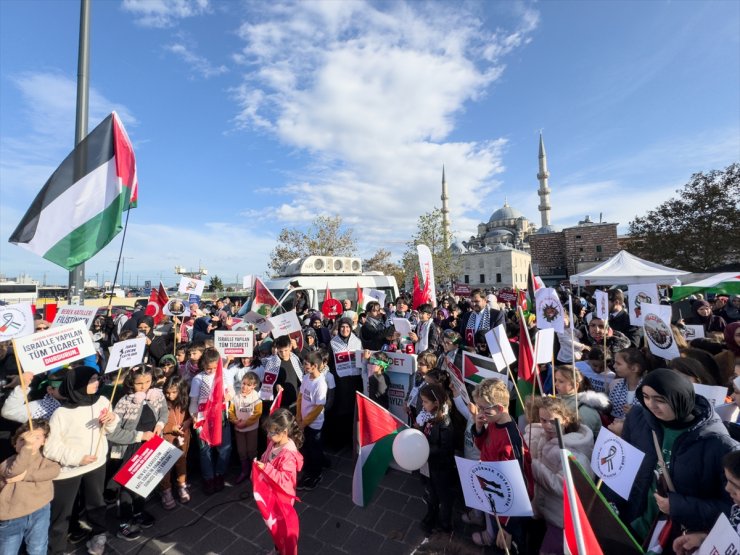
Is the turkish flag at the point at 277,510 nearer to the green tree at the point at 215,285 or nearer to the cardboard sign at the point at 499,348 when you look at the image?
the cardboard sign at the point at 499,348

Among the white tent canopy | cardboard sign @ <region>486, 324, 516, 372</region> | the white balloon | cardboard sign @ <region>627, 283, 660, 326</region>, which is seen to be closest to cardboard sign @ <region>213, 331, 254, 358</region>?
the white balloon

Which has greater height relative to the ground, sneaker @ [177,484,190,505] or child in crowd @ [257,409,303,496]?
child in crowd @ [257,409,303,496]

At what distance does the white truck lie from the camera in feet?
32.5

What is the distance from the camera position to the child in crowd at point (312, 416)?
4250 millimetres

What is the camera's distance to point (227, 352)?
16.4ft

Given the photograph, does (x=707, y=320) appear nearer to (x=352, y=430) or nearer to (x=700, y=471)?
(x=700, y=471)

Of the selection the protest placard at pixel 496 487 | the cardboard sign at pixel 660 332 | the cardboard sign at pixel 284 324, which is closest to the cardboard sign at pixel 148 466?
the cardboard sign at pixel 284 324

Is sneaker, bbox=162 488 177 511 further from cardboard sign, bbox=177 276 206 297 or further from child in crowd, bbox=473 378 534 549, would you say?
cardboard sign, bbox=177 276 206 297

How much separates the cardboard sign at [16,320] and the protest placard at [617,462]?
5915mm

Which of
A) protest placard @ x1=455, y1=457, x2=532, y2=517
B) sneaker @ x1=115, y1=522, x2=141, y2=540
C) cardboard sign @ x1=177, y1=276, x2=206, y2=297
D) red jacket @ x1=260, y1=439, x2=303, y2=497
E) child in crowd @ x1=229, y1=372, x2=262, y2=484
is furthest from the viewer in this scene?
cardboard sign @ x1=177, y1=276, x2=206, y2=297

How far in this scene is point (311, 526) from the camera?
3.46 m

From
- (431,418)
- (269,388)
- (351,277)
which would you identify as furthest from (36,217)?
(351,277)

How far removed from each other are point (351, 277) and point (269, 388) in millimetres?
7250

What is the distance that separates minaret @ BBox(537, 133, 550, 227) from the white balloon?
7424cm
